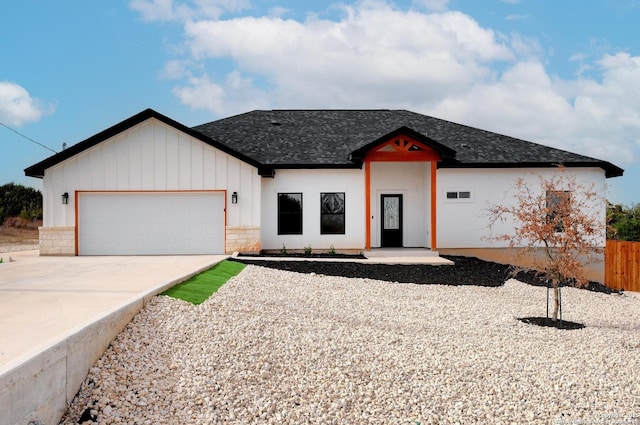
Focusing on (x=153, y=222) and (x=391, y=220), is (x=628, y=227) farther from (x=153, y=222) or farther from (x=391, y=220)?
(x=153, y=222)

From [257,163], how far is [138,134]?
4.00 meters

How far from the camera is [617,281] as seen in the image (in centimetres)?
1623

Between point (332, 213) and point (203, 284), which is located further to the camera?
point (332, 213)

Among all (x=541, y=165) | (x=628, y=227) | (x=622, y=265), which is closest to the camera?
(x=622, y=265)

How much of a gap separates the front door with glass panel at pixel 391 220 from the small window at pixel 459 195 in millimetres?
1775

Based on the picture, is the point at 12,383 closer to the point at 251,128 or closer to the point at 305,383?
the point at 305,383

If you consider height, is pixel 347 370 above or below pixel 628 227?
below

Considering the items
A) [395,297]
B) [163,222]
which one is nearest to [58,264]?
[163,222]

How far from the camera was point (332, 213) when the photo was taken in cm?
1919

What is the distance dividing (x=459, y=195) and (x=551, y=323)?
32.2 feet

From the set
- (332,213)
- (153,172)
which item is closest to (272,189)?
(332,213)

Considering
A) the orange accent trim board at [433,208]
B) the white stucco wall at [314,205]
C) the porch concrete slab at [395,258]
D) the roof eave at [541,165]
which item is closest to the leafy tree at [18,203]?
the white stucco wall at [314,205]

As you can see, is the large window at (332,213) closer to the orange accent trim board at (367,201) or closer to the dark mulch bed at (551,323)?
the orange accent trim board at (367,201)

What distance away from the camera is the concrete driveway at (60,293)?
584 cm
